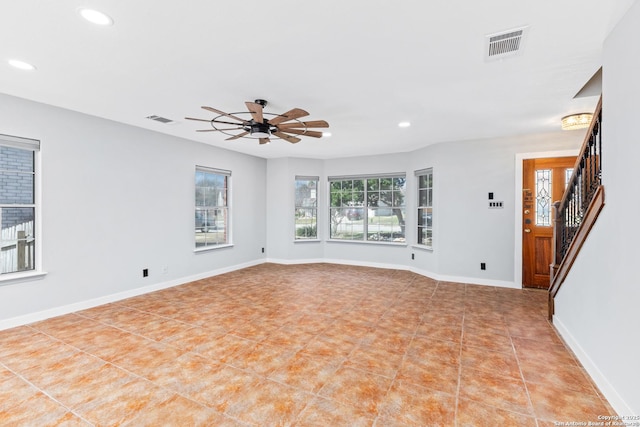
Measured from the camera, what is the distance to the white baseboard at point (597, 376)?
187 cm

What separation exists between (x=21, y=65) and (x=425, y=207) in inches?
236

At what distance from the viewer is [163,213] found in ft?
16.2

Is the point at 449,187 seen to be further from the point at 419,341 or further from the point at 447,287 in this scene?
the point at 419,341

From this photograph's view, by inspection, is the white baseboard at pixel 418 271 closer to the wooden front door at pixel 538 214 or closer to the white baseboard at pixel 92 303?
the wooden front door at pixel 538 214

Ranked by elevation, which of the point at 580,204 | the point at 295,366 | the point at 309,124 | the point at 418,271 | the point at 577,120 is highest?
the point at 577,120

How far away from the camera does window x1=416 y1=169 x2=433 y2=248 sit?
237 inches

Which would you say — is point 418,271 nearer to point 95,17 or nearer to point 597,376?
point 597,376

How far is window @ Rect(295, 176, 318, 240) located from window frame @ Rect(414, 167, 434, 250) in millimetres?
2344

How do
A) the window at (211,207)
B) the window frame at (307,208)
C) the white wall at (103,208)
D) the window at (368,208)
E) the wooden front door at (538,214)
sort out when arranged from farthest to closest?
the window frame at (307,208)
the window at (368,208)
the window at (211,207)
the wooden front door at (538,214)
the white wall at (103,208)

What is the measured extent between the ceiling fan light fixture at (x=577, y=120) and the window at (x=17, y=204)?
21.4 ft

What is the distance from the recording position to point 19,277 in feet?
11.1

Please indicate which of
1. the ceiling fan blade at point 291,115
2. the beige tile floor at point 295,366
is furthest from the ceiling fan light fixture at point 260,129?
the beige tile floor at point 295,366

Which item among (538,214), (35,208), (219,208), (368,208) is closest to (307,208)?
(368,208)

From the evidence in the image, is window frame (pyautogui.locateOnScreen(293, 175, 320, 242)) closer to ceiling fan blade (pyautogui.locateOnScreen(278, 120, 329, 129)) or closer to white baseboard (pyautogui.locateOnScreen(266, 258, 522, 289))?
white baseboard (pyautogui.locateOnScreen(266, 258, 522, 289))
